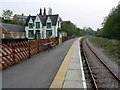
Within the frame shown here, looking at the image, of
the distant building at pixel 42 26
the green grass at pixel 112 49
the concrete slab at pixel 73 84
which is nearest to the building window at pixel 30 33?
the distant building at pixel 42 26

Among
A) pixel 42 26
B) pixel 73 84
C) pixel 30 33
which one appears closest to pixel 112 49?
pixel 73 84

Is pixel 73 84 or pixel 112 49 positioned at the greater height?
pixel 73 84

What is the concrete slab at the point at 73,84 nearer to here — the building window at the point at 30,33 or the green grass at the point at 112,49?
the green grass at the point at 112,49

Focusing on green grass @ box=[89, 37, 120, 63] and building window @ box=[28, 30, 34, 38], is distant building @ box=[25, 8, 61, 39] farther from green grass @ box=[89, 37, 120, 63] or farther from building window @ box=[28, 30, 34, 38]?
green grass @ box=[89, 37, 120, 63]

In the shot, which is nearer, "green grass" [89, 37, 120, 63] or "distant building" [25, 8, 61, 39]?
"green grass" [89, 37, 120, 63]

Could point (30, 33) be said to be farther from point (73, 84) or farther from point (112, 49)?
point (73, 84)

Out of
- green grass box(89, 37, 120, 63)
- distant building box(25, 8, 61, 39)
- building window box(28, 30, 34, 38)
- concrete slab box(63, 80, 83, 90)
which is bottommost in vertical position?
green grass box(89, 37, 120, 63)

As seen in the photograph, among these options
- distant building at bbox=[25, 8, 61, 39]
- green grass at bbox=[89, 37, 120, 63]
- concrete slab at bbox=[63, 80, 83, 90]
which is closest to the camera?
concrete slab at bbox=[63, 80, 83, 90]

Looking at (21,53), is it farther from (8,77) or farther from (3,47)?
(8,77)

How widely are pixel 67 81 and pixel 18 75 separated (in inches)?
98.1

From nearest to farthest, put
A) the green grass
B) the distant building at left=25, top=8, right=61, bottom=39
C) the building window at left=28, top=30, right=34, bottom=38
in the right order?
A: the green grass → the distant building at left=25, top=8, right=61, bottom=39 → the building window at left=28, top=30, right=34, bottom=38

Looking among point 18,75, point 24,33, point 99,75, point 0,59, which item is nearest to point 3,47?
point 0,59

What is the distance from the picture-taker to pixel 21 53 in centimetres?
1677

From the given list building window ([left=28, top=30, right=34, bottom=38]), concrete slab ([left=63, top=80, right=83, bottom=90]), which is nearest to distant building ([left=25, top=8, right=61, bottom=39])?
building window ([left=28, top=30, right=34, bottom=38])
